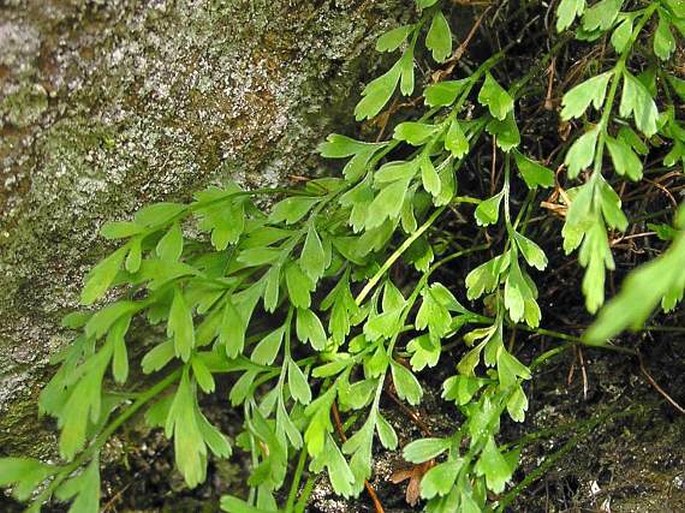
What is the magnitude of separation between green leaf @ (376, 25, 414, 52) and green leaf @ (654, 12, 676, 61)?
31 centimetres

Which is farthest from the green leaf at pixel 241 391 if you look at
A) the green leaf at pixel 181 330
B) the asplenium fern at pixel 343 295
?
the green leaf at pixel 181 330

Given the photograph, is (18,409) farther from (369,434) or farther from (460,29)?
(460,29)

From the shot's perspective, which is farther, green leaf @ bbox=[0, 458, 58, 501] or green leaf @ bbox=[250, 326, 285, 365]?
green leaf @ bbox=[250, 326, 285, 365]

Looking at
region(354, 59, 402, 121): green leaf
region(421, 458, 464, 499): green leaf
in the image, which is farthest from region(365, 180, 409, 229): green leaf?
region(421, 458, 464, 499): green leaf

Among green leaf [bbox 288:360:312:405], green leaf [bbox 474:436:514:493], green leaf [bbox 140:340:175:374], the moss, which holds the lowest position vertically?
green leaf [bbox 474:436:514:493]

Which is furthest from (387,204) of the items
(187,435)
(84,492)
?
(84,492)

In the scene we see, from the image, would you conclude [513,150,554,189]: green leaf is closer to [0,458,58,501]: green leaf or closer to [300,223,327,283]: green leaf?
[300,223,327,283]: green leaf

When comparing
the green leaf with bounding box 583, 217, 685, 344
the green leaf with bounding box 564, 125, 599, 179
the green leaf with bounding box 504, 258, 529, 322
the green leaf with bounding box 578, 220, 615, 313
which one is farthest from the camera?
the green leaf with bounding box 504, 258, 529, 322

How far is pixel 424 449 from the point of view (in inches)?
42.8

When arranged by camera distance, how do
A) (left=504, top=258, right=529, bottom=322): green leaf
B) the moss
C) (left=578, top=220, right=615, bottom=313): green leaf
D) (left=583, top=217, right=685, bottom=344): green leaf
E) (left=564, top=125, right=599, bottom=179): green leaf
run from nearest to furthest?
(left=583, top=217, right=685, bottom=344): green leaf, (left=578, top=220, right=615, bottom=313): green leaf, (left=564, top=125, right=599, bottom=179): green leaf, the moss, (left=504, top=258, right=529, bottom=322): green leaf

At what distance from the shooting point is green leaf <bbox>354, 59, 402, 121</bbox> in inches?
42.6

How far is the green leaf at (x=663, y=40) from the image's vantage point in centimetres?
Result: 100

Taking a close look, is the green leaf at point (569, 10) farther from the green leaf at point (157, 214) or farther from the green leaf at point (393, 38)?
the green leaf at point (157, 214)

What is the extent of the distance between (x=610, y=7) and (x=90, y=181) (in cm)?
70
